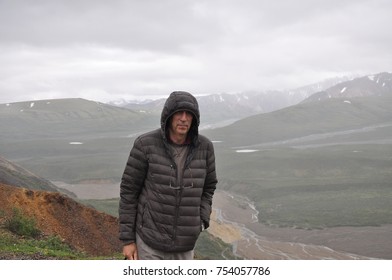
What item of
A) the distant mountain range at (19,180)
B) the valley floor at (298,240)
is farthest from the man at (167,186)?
the valley floor at (298,240)

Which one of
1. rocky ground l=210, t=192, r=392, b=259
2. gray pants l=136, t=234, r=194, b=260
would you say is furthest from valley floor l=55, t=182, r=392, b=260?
gray pants l=136, t=234, r=194, b=260

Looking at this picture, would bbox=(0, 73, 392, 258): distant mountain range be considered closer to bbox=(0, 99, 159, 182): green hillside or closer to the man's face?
bbox=(0, 99, 159, 182): green hillside

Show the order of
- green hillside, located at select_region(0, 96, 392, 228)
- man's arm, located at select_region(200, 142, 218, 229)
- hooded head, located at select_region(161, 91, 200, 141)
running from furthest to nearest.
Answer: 1. green hillside, located at select_region(0, 96, 392, 228)
2. man's arm, located at select_region(200, 142, 218, 229)
3. hooded head, located at select_region(161, 91, 200, 141)

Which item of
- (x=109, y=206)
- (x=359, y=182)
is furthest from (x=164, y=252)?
(x=359, y=182)

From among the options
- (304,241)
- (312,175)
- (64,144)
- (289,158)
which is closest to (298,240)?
(304,241)

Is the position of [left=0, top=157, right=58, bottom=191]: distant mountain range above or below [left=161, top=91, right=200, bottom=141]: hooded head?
below

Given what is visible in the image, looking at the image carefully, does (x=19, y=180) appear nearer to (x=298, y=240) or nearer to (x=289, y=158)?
(x=298, y=240)

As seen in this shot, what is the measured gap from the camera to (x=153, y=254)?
422cm

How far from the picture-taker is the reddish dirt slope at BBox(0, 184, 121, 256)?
17.2 metres

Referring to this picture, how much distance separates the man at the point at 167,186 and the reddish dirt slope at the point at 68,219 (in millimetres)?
13209

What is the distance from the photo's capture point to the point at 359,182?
68.1 meters

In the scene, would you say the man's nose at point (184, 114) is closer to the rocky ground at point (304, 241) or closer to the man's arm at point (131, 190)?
the man's arm at point (131, 190)

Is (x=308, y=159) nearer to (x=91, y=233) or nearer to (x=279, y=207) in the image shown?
(x=279, y=207)
